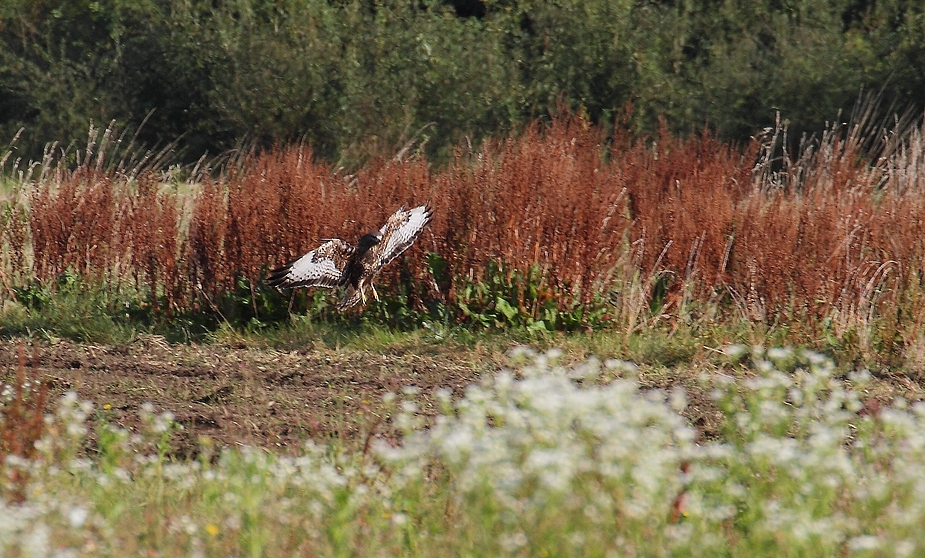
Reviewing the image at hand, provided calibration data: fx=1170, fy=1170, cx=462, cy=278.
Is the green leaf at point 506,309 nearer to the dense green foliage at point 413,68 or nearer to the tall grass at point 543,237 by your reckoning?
the tall grass at point 543,237

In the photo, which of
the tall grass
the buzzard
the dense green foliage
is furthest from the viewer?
the dense green foliage

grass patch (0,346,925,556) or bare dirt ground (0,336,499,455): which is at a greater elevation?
grass patch (0,346,925,556)

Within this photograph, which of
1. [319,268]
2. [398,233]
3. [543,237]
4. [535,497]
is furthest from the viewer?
Result: [543,237]

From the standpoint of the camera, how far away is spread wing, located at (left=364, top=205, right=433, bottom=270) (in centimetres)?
716

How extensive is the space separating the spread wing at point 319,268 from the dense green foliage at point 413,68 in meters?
8.84

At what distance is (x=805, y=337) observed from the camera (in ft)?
23.0

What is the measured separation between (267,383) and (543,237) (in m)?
2.17

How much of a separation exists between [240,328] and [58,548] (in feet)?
14.5

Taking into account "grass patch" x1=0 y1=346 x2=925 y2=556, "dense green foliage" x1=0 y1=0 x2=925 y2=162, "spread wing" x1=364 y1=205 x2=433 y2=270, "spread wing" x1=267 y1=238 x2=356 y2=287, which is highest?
"grass patch" x1=0 y1=346 x2=925 y2=556

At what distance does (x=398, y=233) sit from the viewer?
24.0 feet

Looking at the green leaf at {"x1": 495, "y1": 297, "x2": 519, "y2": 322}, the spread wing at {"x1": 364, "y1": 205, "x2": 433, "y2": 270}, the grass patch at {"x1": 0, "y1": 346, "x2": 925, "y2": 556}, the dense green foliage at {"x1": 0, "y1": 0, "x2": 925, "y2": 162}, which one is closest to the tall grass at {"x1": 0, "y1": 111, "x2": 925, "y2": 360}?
the green leaf at {"x1": 495, "y1": 297, "x2": 519, "y2": 322}

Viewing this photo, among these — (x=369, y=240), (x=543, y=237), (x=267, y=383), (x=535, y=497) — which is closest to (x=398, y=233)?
(x=369, y=240)

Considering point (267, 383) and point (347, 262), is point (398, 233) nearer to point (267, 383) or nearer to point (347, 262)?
point (347, 262)

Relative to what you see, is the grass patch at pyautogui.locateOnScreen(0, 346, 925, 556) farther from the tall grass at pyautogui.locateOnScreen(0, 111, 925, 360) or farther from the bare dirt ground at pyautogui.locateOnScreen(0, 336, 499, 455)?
the tall grass at pyautogui.locateOnScreen(0, 111, 925, 360)
